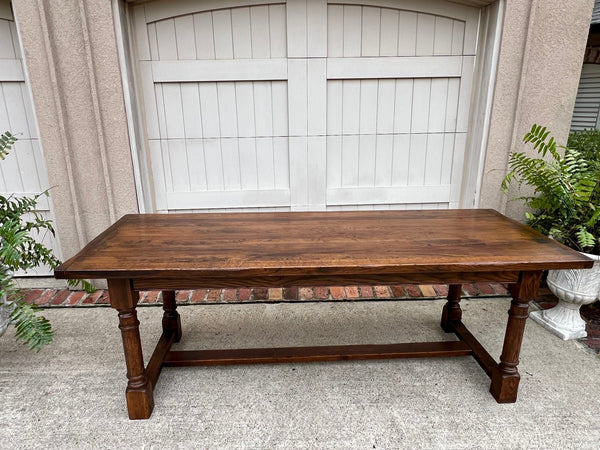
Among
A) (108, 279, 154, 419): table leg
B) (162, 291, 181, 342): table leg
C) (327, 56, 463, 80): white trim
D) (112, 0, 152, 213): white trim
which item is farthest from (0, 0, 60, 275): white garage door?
(327, 56, 463, 80): white trim

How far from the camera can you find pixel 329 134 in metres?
3.16

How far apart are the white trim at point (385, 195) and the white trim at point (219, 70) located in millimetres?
1062

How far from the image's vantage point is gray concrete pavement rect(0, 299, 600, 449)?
69.8 inches

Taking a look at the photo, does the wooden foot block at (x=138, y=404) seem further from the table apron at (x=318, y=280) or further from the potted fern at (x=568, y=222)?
the potted fern at (x=568, y=222)

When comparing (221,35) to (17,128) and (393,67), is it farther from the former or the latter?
(17,128)

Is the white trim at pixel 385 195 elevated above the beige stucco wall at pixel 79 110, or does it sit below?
below

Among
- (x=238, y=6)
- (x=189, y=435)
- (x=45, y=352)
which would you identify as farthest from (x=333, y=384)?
(x=238, y=6)

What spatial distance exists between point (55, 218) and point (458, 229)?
115 inches

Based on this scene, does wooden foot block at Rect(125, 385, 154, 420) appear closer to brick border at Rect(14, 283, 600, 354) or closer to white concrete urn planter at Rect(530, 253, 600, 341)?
brick border at Rect(14, 283, 600, 354)

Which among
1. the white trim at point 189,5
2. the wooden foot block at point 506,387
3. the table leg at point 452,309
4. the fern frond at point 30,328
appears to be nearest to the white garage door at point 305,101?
the white trim at point 189,5

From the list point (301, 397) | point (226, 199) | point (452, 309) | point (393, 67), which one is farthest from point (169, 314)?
point (393, 67)

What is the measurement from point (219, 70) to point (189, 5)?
1.60 feet

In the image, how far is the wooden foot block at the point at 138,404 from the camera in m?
1.86

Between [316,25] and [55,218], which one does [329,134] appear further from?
[55,218]
